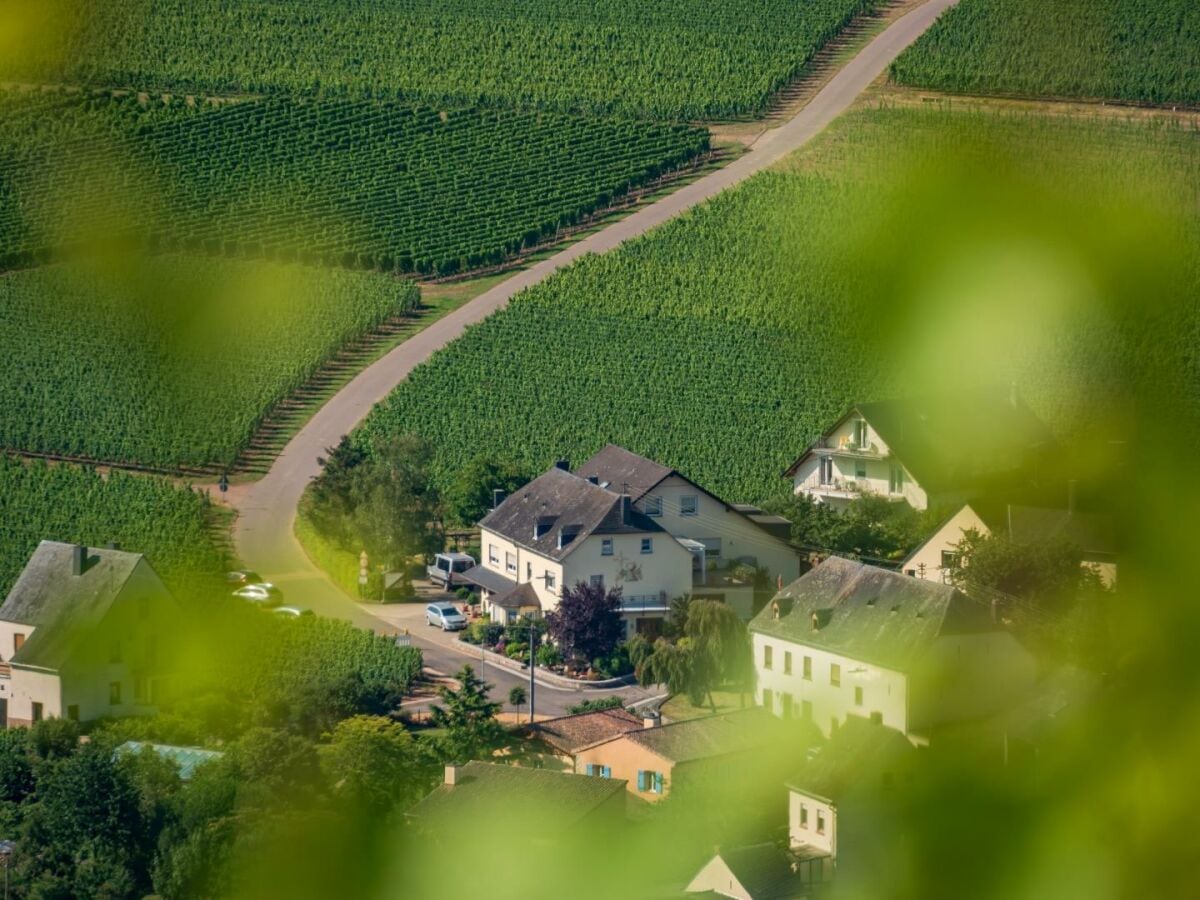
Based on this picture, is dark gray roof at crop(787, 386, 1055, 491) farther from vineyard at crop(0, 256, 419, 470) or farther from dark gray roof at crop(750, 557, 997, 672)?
vineyard at crop(0, 256, 419, 470)

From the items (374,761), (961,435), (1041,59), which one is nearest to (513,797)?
(374,761)

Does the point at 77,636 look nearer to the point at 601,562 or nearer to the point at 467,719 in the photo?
the point at 467,719

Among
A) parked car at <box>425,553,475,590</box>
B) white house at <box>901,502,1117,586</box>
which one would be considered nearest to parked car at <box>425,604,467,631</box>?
parked car at <box>425,553,475,590</box>

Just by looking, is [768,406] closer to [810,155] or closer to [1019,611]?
[810,155]

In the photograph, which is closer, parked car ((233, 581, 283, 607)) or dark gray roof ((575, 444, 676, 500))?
parked car ((233, 581, 283, 607))

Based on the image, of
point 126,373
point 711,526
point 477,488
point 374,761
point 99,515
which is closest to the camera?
point 374,761

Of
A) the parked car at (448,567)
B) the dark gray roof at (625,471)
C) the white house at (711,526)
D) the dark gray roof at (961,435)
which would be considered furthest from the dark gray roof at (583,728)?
the parked car at (448,567)
